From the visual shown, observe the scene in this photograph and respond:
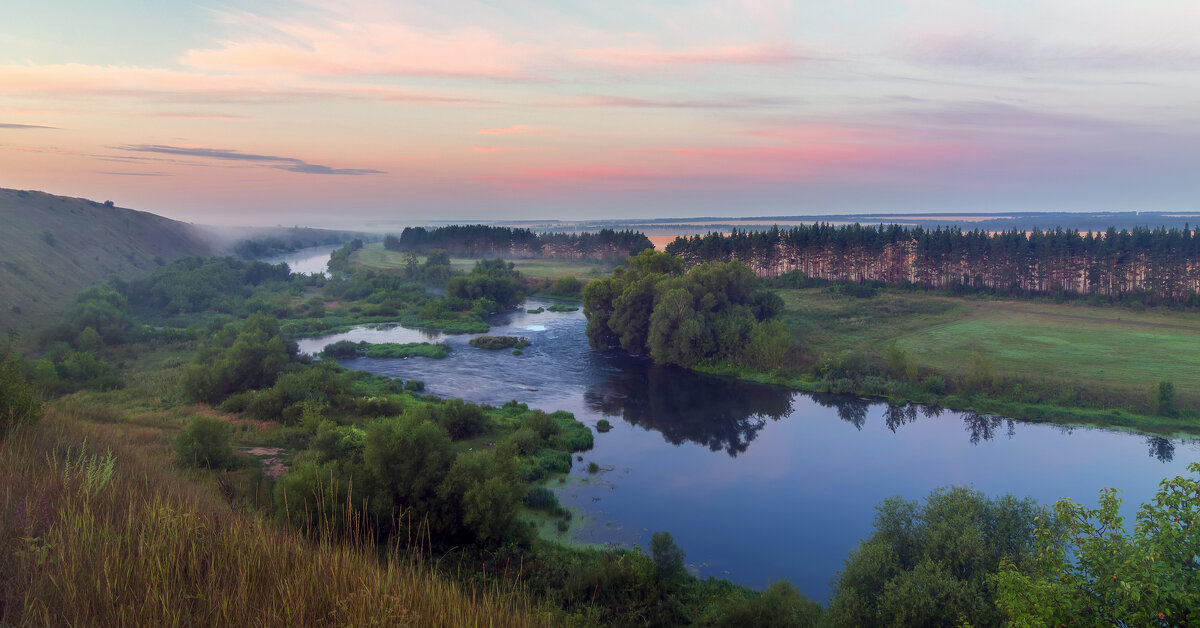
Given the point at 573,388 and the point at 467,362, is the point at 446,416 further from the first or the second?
the point at 467,362

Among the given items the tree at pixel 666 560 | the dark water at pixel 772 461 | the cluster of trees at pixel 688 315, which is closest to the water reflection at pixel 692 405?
the dark water at pixel 772 461

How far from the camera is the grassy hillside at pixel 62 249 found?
48191mm

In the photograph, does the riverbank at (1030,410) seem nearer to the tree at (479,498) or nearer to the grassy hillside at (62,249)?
the tree at (479,498)

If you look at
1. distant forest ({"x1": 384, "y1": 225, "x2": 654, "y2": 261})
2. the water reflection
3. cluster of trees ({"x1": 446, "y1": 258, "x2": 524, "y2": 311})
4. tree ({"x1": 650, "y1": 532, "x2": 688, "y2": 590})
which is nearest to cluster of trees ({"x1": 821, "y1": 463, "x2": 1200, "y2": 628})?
tree ({"x1": 650, "y1": 532, "x2": 688, "y2": 590})

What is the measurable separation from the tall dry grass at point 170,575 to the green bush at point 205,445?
1524cm

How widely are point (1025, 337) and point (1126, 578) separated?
4719 cm

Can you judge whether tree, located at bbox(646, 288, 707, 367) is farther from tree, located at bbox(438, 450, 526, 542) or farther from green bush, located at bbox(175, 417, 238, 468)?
green bush, located at bbox(175, 417, 238, 468)

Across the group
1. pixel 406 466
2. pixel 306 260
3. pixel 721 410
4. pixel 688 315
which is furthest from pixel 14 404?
pixel 306 260

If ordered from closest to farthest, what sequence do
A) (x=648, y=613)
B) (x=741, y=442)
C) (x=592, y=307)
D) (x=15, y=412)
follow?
(x=15, y=412)
(x=648, y=613)
(x=741, y=442)
(x=592, y=307)

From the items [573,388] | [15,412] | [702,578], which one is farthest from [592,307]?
[15,412]

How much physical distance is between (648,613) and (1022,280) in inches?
2628

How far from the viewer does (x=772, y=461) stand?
88.8 feet

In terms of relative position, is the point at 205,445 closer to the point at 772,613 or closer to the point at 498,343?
the point at 772,613

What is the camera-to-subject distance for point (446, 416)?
26922 millimetres
